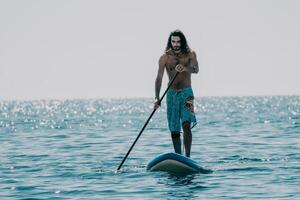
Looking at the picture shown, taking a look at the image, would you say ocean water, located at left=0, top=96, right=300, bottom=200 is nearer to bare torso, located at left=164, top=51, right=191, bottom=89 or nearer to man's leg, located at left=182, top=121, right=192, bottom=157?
man's leg, located at left=182, top=121, right=192, bottom=157

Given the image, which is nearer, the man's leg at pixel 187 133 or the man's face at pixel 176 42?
the man's face at pixel 176 42

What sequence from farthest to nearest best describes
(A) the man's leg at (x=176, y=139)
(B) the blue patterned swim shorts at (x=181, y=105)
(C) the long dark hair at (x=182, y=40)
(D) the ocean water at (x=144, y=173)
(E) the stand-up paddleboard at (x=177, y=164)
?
(A) the man's leg at (x=176, y=139), (B) the blue patterned swim shorts at (x=181, y=105), (C) the long dark hair at (x=182, y=40), (E) the stand-up paddleboard at (x=177, y=164), (D) the ocean water at (x=144, y=173)

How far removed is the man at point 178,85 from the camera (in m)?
16.2

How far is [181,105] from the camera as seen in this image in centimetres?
1644

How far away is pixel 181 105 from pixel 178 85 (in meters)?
0.38

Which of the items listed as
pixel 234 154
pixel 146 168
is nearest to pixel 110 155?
pixel 234 154

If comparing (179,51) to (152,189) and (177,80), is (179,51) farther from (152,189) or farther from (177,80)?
(152,189)

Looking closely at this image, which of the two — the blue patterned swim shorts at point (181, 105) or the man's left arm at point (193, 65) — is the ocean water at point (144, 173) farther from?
the man's left arm at point (193, 65)

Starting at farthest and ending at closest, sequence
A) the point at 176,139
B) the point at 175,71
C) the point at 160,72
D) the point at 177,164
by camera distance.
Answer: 1. the point at 176,139
2. the point at 160,72
3. the point at 175,71
4. the point at 177,164

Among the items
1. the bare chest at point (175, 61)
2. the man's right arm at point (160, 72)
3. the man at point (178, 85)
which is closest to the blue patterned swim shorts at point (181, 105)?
the man at point (178, 85)

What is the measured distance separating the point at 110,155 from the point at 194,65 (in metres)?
5.50

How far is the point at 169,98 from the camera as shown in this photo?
54.2ft

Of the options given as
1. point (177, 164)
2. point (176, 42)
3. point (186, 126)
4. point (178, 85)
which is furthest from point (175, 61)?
point (177, 164)

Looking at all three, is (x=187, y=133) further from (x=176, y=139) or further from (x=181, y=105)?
(x=181, y=105)
